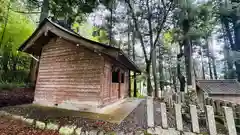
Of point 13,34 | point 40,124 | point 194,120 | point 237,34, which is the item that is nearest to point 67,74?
point 40,124

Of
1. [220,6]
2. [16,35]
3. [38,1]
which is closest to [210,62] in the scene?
[220,6]

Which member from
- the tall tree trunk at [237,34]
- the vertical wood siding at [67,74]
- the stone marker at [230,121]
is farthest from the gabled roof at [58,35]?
the tall tree trunk at [237,34]

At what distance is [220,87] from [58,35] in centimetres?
1025

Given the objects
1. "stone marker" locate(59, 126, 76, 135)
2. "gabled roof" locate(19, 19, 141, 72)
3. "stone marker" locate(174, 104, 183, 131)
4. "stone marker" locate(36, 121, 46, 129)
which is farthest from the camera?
"gabled roof" locate(19, 19, 141, 72)

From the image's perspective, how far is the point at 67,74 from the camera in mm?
5883

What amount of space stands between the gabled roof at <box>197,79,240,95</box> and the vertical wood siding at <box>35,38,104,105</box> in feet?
24.4

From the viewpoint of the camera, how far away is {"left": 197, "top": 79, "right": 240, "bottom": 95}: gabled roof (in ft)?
27.2

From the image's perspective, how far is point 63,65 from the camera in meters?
6.07

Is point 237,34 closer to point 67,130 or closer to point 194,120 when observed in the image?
point 194,120

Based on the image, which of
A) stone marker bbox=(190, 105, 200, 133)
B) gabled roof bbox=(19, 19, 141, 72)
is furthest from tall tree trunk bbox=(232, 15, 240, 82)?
stone marker bbox=(190, 105, 200, 133)

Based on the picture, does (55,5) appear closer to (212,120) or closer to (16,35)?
(16,35)

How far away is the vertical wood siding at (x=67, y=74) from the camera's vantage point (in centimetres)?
534

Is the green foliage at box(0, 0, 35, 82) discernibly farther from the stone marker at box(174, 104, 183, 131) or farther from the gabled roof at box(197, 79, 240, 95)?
the gabled roof at box(197, 79, 240, 95)

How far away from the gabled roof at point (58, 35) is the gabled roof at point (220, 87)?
20.3 feet
